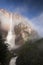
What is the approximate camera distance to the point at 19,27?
2.54 m

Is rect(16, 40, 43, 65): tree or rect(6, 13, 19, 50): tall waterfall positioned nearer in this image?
rect(16, 40, 43, 65): tree

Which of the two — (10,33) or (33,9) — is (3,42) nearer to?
(10,33)

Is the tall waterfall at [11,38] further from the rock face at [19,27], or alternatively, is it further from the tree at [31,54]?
the tree at [31,54]

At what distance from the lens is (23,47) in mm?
2475

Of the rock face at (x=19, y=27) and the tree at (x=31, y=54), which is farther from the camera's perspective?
the rock face at (x=19, y=27)

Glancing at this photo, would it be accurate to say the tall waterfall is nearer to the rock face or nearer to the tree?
the rock face

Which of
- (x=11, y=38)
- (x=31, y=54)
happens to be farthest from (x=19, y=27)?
(x=31, y=54)

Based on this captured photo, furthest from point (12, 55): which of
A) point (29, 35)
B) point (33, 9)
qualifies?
point (33, 9)

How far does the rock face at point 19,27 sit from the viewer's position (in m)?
2.51

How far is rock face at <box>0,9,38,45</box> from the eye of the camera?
8.23 feet

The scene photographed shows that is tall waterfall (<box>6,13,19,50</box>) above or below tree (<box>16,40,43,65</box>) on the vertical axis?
above

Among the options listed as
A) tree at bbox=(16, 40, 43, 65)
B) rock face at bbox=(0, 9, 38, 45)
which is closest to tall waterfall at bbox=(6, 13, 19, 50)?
rock face at bbox=(0, 9, 38, 45)

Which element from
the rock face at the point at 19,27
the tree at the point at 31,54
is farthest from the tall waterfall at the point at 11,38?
the tree at the point at 31,54

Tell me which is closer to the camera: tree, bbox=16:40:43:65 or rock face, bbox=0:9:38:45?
tree, bbox=16:40:43:65
